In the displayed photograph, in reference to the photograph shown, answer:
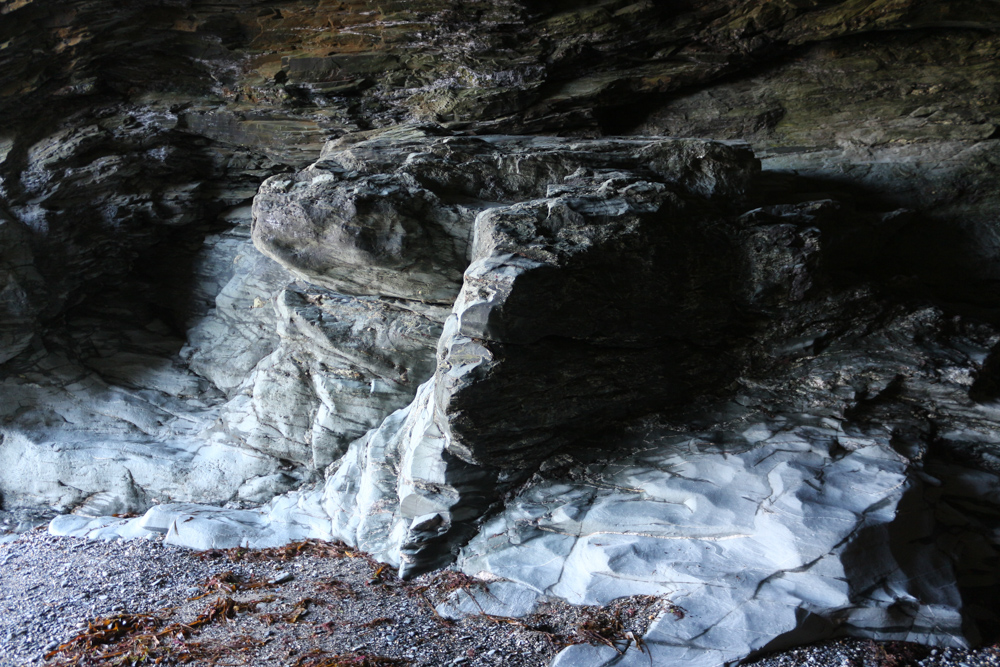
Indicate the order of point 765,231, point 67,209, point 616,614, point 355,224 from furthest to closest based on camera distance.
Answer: point 67,209, point 355,224, point 765,231, point 616,614

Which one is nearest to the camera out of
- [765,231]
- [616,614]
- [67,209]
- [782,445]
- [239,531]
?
[616,614]

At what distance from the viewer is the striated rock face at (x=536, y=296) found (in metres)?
6.93

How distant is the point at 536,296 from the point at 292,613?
4.78m

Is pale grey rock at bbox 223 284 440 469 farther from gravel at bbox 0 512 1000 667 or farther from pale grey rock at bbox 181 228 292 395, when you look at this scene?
gravel at bbox 0 512 1000 667

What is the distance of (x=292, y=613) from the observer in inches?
298

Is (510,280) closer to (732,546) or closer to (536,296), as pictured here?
(536,296)

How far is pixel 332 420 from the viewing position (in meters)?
11.2

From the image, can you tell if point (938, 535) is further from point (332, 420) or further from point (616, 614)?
point (332, 420)

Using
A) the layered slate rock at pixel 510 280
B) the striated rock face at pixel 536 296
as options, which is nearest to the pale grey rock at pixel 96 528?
the striated rock face at pixel 536 296

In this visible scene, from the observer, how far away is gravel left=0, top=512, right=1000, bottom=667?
6336 mm

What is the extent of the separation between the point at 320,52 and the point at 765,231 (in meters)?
8.60

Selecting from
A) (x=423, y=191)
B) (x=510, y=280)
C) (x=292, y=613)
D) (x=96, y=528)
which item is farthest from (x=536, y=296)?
(x=96, y=528)

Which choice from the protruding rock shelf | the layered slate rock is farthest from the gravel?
the layered slate rock

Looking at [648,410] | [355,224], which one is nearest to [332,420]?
[355,224]
